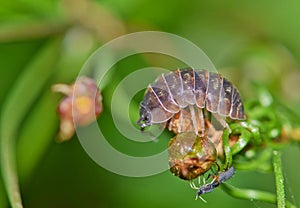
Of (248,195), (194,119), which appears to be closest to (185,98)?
(194,119)

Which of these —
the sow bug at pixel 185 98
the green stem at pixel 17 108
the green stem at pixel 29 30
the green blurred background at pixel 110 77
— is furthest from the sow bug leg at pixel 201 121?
the green stem at pixel 29 30

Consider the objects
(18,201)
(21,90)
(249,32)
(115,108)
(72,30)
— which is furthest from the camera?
(249,32)

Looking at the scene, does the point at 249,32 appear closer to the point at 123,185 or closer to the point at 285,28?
the point at 285,28

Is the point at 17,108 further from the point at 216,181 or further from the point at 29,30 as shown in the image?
the point at 216,181

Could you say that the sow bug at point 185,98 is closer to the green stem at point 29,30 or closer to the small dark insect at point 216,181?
the small dark insect at point 216,181

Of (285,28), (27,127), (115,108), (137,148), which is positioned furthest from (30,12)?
(285,28)

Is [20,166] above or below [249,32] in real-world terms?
below

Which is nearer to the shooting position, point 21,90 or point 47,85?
point 21,90
